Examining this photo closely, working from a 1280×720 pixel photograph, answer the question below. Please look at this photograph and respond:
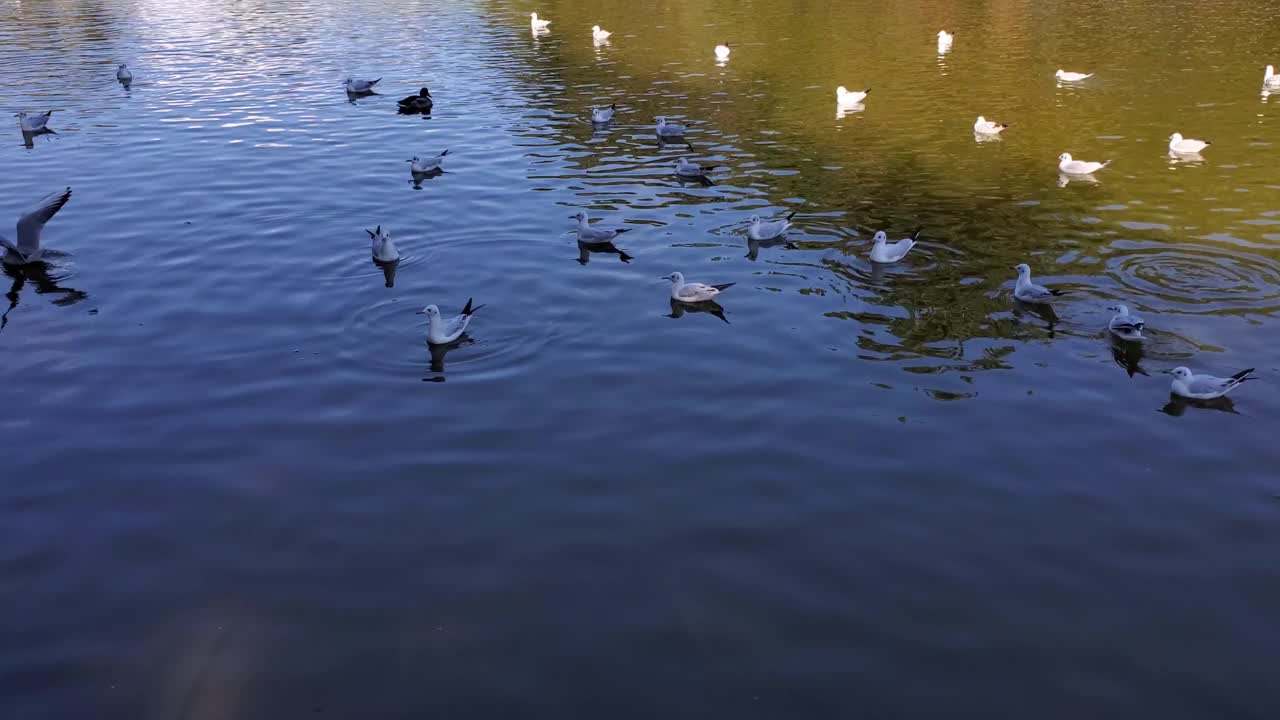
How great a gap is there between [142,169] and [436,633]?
70.5ft

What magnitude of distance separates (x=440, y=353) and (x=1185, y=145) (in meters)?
19.5

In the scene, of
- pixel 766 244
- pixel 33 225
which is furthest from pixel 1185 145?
pixel 33 225

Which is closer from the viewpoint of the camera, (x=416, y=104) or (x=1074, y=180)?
(x=1074, y=180)

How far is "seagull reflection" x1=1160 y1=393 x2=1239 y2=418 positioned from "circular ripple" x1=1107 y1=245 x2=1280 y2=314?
302 centimetres

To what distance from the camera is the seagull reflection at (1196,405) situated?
12.6 meters

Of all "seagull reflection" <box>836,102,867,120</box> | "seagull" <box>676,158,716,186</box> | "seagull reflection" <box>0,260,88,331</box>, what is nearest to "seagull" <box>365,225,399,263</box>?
"seagull reflection" <box>0,260,88,331</box>

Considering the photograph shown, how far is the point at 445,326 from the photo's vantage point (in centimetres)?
→ 1502

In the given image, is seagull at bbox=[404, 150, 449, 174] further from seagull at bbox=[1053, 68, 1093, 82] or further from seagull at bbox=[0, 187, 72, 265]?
seagull at bbox=[1053, 68, 1093, 82]

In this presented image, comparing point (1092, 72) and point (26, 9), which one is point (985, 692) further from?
point (26, 9)

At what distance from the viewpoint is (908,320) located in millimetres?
15422

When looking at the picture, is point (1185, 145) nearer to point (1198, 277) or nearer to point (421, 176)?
point (1198, 277)

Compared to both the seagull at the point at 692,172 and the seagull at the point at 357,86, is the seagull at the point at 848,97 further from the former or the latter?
the seagull at the point at 357,86

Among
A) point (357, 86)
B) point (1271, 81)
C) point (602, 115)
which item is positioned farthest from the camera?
point (357, 86)

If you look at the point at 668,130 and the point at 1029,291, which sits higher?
the point at 668,130
